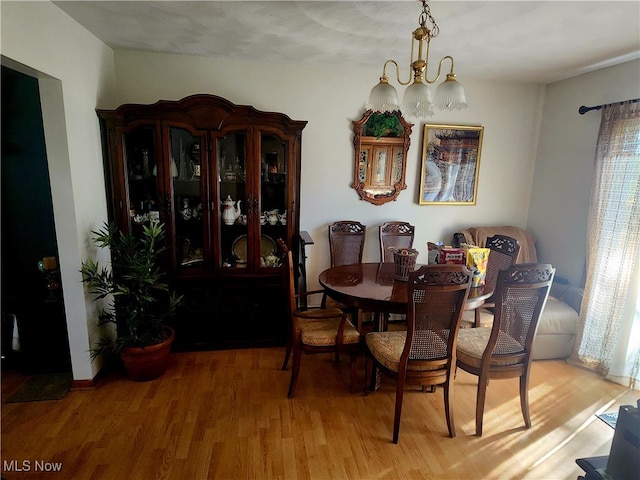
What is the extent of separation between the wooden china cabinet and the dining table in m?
0.67

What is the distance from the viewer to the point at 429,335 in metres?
1.90

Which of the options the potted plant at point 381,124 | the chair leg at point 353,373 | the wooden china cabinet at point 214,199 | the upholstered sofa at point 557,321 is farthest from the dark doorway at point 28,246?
the upholstered sofa at point 557,321

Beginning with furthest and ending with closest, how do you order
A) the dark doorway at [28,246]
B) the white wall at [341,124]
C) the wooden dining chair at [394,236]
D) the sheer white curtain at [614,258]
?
the wooden dining chair at [394,236]
the white wall at [341,124]
the sheer white curtain at [614,258]
the dark doorway at [28,246]

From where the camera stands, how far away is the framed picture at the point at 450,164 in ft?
11.0

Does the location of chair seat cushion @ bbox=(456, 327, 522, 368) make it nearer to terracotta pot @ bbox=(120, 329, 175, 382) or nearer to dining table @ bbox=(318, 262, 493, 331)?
dining table @ bbox=(318, 262, 493, 331)

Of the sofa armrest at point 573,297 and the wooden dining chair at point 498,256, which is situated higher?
the wooden dining chair at point 498,256

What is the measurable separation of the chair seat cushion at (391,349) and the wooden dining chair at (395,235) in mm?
1181

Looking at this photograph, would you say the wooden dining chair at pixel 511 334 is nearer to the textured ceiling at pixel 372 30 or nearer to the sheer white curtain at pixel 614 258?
the sheer white curtain at pixel 614 258

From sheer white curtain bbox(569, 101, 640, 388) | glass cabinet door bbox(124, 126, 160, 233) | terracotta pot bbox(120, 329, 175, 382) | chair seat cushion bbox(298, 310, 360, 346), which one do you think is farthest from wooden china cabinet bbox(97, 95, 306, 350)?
sheer white curtain bbox(569, 101, 640, 388)

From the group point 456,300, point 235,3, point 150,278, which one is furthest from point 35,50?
point 456,300

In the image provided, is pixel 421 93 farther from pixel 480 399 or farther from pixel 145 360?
pixel 145 360

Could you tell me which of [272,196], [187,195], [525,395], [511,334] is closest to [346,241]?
[272,196]

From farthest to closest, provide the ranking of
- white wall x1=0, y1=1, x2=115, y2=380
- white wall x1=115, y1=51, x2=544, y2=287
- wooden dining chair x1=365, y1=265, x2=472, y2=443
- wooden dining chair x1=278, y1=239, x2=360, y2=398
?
white wall x1=115, y1=51, x2=544, y2=287 → wooden dining chair x1=278, y1=239, x2=360, y2=398 → white wall x1=0, y1=1, x2=115, y2=380 → wooden dining chair x1=365, y1=265, x2=472, y2=443

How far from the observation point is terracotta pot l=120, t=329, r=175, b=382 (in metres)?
2.40
